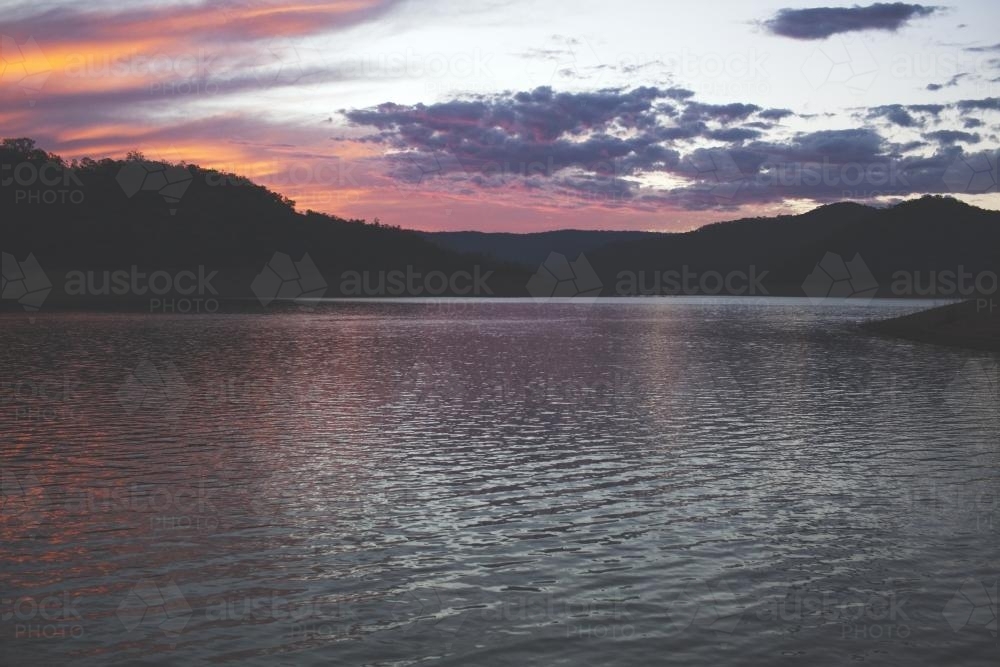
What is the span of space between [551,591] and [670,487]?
26.1ft

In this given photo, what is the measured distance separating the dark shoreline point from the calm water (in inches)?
1340

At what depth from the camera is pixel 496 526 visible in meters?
17.4

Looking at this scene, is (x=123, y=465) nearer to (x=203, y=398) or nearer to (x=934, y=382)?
(x=203, y=398)

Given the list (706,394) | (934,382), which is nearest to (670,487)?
(706,394)

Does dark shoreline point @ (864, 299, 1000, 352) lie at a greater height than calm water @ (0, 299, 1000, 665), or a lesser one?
greater

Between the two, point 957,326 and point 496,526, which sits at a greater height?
point 957,326

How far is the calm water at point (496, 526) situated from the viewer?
39.3 feet

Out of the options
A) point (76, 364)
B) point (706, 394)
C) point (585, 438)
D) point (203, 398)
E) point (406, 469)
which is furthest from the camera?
point (76, 364)

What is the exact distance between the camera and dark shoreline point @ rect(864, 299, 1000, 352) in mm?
70375

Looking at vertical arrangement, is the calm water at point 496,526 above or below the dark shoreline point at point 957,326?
below

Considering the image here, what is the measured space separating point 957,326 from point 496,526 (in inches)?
2884

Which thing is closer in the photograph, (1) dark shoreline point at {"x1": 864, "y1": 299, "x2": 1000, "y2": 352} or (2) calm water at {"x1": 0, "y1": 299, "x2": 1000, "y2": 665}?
(2) calm water at {"x1": 0, "y1": 299, "x2": 1000, "y2": 665}

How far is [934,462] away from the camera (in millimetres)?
24109

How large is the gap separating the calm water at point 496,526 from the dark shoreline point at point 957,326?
34.0 m
